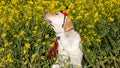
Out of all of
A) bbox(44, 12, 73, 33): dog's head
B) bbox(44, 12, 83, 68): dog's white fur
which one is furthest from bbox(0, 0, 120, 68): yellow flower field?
bbox(44, 12, 73, 33): dog's head

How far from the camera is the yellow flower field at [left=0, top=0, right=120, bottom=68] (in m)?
4.72

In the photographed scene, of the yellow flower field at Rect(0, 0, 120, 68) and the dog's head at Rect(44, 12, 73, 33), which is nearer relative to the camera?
the dog's head at Rect(44, 12, 73, 33)

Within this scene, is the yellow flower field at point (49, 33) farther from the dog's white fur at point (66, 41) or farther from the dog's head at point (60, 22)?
the dog's head at point (60, 22)

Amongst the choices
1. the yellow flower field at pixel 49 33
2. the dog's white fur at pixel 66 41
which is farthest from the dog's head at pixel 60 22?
the yellow flower field at pixel 49 33

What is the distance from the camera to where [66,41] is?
4.31 metres

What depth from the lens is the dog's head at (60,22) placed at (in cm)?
420

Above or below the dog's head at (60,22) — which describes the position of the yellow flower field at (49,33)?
below

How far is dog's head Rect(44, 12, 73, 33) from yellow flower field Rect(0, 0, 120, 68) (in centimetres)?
24

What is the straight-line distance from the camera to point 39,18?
5922 mm

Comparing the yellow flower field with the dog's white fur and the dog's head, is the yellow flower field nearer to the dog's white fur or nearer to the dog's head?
the dog's white fur

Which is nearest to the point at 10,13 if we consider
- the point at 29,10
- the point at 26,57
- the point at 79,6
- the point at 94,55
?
the point at 29,10

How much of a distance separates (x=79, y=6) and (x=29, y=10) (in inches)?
28.7

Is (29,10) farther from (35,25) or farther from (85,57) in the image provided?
(85,57)

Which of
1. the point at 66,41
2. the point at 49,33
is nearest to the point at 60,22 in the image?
the point at 66,41
